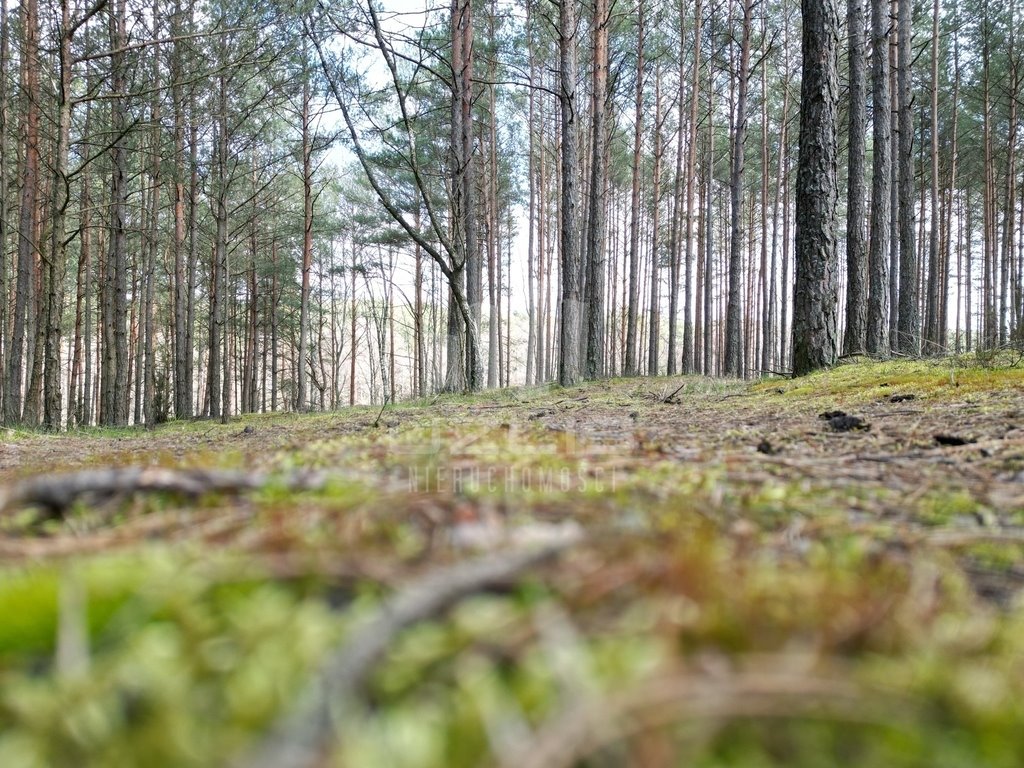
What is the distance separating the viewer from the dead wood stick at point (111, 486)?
3.59 ft

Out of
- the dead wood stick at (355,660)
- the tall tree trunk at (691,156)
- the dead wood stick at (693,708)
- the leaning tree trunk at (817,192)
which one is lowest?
the dead wood stick at (693,708)

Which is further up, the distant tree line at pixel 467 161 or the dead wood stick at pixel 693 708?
the distant tree line at pixel 467 161

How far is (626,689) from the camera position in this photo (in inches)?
18.5

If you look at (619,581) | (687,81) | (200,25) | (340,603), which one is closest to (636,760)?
(619,581)

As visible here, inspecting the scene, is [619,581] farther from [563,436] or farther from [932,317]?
[932,317]

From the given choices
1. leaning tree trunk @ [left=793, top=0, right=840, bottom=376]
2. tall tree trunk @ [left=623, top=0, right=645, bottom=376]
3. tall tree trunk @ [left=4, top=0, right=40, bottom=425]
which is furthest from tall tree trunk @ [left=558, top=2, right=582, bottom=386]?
tall tree trunk @ [left=4, top=0, right=40, bottom=425]

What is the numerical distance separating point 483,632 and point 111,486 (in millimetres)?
934

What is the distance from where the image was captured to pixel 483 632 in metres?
0.57

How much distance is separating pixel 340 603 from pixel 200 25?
14.5 m

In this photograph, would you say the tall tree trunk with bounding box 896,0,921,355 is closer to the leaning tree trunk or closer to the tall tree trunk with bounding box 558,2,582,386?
the leaning tree trunk

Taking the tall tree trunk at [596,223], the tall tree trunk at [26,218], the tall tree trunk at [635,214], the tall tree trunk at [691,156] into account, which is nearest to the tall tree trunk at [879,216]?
the tall tree trunk at [596,223]

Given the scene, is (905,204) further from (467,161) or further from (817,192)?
(467,161)

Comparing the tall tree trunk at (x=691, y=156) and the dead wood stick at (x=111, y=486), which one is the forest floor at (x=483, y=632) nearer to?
the dead wood stick at (x=111, y=486)

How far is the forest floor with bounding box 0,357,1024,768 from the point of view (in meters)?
0.44
